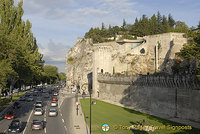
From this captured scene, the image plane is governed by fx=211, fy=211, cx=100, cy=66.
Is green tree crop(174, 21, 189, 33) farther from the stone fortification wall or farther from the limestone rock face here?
the stone fortification wall

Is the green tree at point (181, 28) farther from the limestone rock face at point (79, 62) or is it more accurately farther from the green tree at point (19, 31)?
the green tree at point (19, 31)

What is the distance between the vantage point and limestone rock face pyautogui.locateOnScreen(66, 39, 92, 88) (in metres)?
105

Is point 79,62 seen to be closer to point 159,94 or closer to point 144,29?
point 144,29

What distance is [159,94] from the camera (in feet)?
148

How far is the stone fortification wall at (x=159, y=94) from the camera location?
3621cm

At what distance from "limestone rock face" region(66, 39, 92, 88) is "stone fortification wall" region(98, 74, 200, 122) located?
1448 inches

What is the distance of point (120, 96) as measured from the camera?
61656 mm

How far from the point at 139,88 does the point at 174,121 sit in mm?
17592

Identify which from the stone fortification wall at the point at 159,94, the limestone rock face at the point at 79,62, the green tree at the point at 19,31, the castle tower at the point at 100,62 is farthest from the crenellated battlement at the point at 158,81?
the limestone rock face at the point at 79,62

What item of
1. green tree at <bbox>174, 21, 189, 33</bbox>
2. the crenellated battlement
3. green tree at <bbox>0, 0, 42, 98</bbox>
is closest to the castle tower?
the crenellated battlement

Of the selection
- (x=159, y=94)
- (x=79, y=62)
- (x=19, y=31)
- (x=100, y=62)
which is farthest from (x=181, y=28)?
(x=19, y=31)

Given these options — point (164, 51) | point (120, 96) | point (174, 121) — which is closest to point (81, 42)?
point (164, 51)

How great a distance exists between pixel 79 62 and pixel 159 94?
7212cm

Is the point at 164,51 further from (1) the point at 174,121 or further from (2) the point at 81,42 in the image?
(2) the point at 81,42
